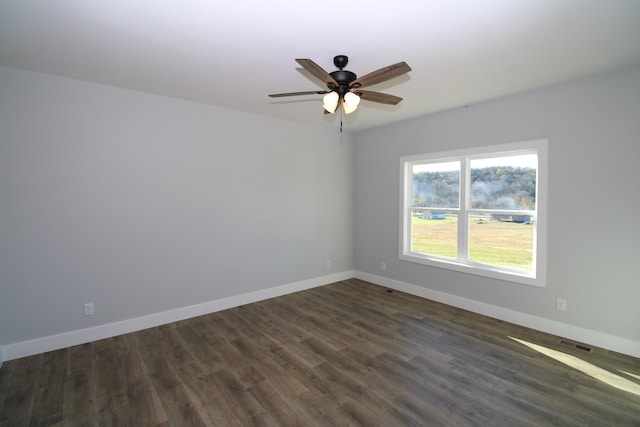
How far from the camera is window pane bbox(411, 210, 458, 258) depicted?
4.23m

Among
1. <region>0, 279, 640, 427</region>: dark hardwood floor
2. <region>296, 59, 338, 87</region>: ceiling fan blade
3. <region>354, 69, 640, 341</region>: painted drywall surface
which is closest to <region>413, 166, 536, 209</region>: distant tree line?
<region>354, 69, 640, 341</region>: painted drywall surface

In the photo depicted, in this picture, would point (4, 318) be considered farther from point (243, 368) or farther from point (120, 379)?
point (243, 368)

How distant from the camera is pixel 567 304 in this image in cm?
313

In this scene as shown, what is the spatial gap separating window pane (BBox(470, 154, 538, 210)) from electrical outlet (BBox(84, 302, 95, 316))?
473 cm

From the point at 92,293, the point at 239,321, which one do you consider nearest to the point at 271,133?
the point at 239,321

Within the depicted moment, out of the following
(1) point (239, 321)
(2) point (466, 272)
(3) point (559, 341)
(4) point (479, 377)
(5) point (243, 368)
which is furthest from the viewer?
(2) point (466, 272)

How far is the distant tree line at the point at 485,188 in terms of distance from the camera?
3.48m

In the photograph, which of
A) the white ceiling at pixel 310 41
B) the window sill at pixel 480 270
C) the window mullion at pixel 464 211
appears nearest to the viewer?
the white ceiling at pixel 310 41

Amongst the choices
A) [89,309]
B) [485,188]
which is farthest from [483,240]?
[89,309]

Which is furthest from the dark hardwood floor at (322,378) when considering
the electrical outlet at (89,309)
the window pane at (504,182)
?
the window pane at (504,182)

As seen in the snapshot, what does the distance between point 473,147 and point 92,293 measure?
15.8 ft

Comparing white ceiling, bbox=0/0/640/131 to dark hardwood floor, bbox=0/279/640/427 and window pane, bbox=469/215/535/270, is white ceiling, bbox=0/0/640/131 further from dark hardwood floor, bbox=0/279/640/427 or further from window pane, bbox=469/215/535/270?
dark hardwood floor, bbox=0/279/640/427

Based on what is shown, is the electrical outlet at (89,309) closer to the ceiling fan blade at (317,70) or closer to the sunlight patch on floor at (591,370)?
the ceiling fan blade at (317,70)

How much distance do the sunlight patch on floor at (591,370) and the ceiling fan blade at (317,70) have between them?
10.5 ft
